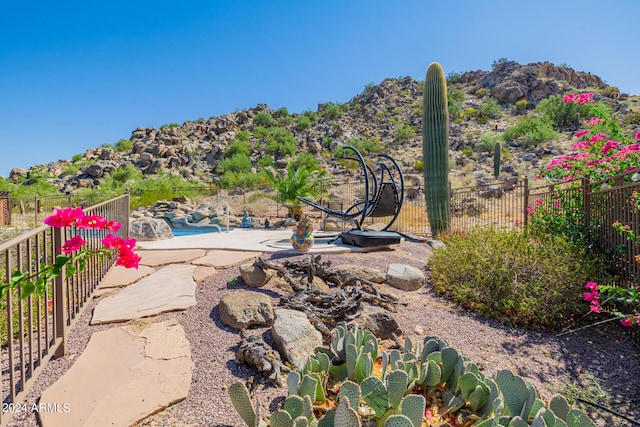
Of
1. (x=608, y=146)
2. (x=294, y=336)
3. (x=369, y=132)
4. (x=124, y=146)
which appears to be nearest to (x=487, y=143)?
(x=369, y=132)

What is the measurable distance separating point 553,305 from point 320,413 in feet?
10.2

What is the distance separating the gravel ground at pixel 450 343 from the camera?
1.99m

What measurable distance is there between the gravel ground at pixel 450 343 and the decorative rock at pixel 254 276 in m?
0.11

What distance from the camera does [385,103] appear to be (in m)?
37.8

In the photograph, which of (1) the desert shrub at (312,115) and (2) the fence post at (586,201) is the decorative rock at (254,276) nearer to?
(2) the fence post at (586,201)

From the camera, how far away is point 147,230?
7.34 metres

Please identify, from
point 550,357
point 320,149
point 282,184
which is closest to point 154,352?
point 550,357

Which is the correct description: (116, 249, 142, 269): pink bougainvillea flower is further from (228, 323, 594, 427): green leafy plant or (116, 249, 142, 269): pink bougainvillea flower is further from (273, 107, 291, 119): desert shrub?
(273, 107, 291, 119): desert shrub

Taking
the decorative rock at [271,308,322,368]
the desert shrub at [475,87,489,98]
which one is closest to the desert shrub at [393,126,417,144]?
the desert shrub at [475,87,489,98]

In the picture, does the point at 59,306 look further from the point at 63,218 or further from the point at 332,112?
the point at 332,112

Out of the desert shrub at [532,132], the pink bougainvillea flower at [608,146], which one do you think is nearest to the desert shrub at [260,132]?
the desert shrub at [532,132]

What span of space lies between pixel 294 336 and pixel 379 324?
0.87 meters

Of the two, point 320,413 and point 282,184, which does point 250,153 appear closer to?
point 282,184

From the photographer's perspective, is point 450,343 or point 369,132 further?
point 369,132
